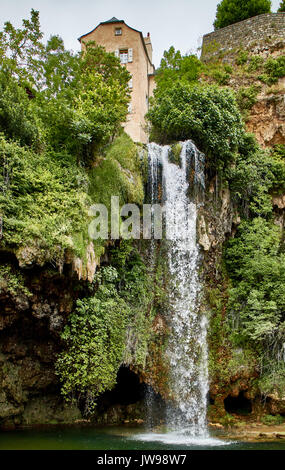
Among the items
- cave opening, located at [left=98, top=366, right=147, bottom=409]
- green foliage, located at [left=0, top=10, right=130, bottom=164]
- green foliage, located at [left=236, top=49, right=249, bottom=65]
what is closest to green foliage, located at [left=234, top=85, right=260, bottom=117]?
green foliage, located at [left=236, top=49, right=249, bottom=65]

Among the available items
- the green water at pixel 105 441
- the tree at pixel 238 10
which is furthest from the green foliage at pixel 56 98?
the tree at pixel 238 10

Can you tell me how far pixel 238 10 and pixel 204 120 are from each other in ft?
48.1

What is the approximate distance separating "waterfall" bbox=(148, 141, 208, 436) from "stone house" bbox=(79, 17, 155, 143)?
1227cm

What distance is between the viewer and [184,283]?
13.6 meters

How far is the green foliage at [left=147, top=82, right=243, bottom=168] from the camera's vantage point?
15047 mm

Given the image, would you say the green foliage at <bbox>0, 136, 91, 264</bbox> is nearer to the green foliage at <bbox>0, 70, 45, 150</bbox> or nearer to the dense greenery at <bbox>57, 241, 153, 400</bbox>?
the green foliage at <bbox>0, 70, 45, 150</bbox>

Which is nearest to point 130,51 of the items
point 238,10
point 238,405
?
point 238,10

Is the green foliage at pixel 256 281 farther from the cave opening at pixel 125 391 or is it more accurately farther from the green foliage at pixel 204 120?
the cave opening at pixel 125 391

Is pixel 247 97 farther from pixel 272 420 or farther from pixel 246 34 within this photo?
pixel 272 420

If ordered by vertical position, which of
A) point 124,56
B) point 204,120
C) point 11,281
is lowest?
point 11,281

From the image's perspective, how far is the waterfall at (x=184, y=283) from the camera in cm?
1214

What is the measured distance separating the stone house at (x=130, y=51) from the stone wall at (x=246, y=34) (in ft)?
19.3

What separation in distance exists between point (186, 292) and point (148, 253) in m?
1.94

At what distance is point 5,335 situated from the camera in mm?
10445
